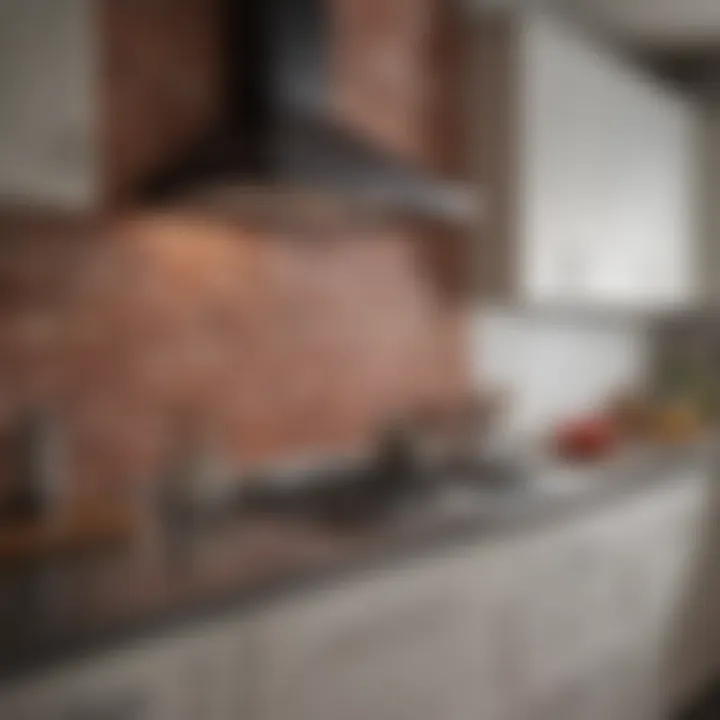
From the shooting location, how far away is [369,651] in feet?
6.64

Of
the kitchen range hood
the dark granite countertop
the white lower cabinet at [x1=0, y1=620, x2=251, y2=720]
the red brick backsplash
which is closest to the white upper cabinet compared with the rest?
the red brick backsplash

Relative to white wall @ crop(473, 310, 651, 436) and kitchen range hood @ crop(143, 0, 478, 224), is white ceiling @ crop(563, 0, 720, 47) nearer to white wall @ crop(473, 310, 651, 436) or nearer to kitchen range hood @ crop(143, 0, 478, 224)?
white wall @ crop(473, 310, 651, 436)

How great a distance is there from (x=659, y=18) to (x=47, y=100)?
235cm

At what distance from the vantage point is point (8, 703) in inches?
55.9

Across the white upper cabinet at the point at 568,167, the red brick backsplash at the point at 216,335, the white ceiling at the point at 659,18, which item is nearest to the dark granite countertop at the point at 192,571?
the red brick backsplash at the point at 216,335

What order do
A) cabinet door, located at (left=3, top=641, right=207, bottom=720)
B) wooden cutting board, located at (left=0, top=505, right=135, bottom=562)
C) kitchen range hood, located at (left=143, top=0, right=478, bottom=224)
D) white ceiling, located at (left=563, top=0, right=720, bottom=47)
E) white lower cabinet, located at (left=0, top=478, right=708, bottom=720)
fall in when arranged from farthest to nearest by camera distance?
white ceiling, located at (left=563, top=0, right=720, bottom=47)
kitchen range hood, located at (left=143, top=0, right=478, bottom=224)
wooden cutting board, located at (left=0, top=505, right=135, bottom=562)
white lower cabinet, located at (left=0, top=478, right=708, bottom=720)
cabinet door, located at (left=3, top=641, right=207, bottom=720)

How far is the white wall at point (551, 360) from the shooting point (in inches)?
135

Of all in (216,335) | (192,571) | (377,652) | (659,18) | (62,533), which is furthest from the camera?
(659,18)

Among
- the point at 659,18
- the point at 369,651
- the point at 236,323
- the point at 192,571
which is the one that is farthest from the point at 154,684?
the point at 659,18

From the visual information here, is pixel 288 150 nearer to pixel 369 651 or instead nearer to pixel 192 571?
pixel 192 571

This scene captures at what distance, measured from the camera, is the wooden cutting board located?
1.87 meters

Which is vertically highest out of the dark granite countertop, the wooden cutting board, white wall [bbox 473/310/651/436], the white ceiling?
the white ceiling

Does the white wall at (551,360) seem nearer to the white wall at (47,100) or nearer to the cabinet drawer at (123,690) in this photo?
the white wall at (47,100)

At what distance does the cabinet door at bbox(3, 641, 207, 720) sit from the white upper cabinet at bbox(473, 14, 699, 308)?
1.75 metres
